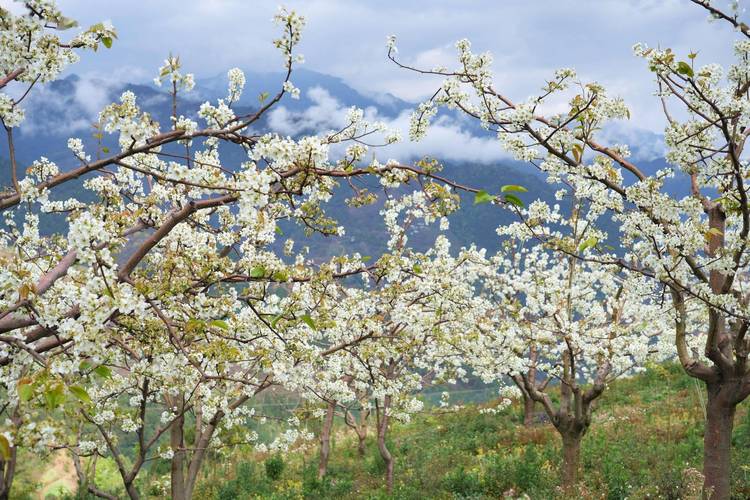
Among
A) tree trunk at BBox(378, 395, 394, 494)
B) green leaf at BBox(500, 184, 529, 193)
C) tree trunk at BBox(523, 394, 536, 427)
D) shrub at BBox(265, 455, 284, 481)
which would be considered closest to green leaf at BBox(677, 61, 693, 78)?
green leaf at BBox(500, 184, 529, 193)

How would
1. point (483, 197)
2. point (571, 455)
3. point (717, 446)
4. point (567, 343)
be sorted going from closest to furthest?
point (483, 197) < point (717, 446) < point (567, 343) < point (571, 455)

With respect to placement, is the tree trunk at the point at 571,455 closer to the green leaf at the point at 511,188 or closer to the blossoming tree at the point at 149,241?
the blossoming tree at the point at 149,241

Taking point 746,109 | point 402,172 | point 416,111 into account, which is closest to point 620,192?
point 746,109

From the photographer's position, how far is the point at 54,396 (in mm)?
2303

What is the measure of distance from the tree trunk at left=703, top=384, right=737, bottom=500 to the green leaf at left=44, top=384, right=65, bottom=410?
23.0 ft

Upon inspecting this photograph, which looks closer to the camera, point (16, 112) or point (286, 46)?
point (16, 112)

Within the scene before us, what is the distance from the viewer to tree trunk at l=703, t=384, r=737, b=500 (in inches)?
256

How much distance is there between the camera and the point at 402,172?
12.3 feet

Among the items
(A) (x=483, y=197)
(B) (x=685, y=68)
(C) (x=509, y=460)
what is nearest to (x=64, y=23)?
(A) (x=483, y=197)

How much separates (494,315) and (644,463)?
450 cm

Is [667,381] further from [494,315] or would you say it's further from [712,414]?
[712,414]

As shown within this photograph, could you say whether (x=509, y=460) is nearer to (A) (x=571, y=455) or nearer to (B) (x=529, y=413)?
(A) (x=571, y=455)

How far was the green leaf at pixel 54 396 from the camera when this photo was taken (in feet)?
7.47

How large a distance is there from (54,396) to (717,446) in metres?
7.33
